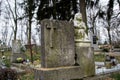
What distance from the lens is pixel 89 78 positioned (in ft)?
19.8

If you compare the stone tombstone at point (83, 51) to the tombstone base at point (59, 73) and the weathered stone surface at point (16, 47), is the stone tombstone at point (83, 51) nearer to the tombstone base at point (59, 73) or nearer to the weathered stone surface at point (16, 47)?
the tombstone base at point (59, 73)

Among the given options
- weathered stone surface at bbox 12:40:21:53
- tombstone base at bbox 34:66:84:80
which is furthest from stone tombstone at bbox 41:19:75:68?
weathered stone surface at bbox 12:40:21:53

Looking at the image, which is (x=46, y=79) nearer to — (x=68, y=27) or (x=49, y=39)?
(x=49, y=39)

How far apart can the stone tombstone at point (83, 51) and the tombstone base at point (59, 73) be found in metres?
0.27

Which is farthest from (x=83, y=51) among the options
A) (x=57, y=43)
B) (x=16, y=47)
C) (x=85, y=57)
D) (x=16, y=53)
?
(x=16, y=47)

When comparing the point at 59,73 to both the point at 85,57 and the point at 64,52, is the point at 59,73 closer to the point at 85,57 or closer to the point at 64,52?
the point at 64,52

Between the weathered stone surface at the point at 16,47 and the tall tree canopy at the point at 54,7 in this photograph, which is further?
the tall tree canopy at the point at 54,7

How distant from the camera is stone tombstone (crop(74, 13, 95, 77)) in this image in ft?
19.7

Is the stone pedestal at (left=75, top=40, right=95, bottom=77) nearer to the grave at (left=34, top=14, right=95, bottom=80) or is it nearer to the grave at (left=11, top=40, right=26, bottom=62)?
the grave at (left=34, top=14, right=95, bottom=80)

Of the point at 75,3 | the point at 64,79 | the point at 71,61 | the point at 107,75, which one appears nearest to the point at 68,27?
the point at 71,61

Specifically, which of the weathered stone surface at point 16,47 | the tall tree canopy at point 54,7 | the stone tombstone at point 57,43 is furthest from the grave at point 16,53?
the stone tombstone at point 57,43

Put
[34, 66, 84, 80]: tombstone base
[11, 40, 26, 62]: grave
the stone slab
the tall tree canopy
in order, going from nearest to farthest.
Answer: [34, 66, 84, 80]: tombstone base, the stone slab, [11, 40, 26, 62]: grave, the tall tree canopy

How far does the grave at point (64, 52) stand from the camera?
17.3 feet

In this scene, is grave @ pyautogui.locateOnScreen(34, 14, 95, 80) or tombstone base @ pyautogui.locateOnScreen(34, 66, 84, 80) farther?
grave @ pyautogui.locateOnScreen(34, 14, 95, 80)
